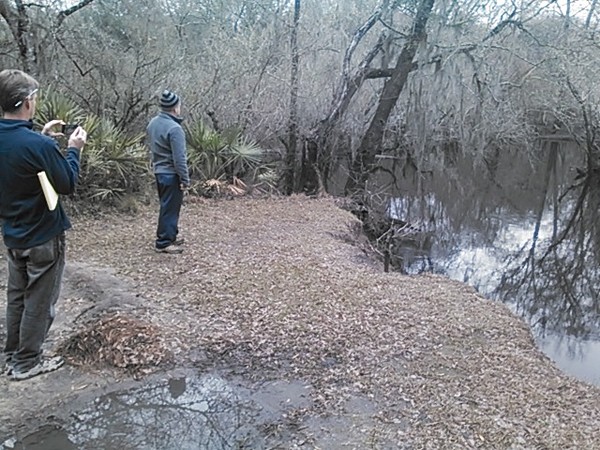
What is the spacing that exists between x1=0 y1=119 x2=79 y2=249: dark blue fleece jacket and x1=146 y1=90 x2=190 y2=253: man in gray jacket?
2.52 meters

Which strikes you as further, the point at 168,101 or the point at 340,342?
the point at 168,101

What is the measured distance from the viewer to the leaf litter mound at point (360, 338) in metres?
3.17

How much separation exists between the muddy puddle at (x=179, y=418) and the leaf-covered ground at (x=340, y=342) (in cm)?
15

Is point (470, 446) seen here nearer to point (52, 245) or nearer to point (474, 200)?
point (52, 245)

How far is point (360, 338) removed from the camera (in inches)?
167

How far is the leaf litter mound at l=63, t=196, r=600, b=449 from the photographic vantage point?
317 cm

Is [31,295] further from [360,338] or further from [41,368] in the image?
[360,338]

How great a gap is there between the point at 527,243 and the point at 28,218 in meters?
9.69

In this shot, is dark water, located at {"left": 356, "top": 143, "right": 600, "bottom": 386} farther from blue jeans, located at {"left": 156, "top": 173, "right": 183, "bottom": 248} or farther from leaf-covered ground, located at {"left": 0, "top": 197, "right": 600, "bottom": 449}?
blue jeans, located at {"left": 156, "top": 173, "right": 183, "bottom": 248}

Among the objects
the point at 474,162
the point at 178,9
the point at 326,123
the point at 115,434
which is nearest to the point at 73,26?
the point at 178,9

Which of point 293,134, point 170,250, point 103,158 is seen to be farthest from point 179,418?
point 293,134

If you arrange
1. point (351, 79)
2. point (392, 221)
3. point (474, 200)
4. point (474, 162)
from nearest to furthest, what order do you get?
point (392, 221)
point (351, 79)
point (474, 200)
point (474, 162)

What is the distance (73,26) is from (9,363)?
8634mm

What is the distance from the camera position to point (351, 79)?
12.4m
